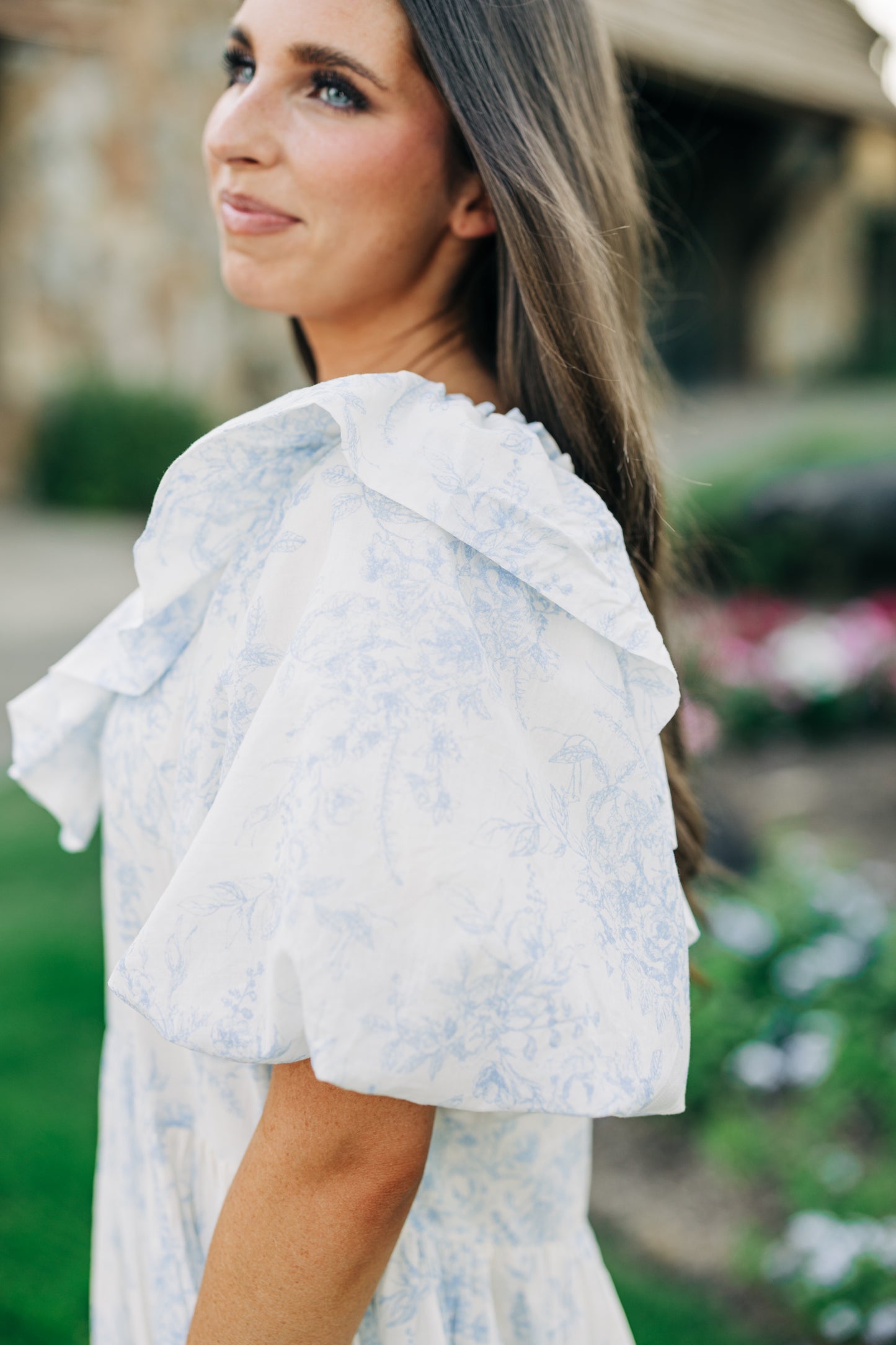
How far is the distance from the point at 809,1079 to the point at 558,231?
2.05 meters

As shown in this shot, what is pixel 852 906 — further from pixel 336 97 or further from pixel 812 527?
pixel 812 527

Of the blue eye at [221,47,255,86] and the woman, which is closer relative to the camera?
the woman

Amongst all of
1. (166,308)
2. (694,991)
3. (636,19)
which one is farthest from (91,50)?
(694,991)

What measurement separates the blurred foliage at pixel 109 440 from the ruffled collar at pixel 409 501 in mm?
7881

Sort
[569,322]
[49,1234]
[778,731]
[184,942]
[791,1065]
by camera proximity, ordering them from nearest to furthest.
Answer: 1. [184,942]
2. [569,322]
3. [49,1234]
4. [791,1065]
5. [778,731]

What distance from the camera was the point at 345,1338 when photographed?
3.11 ft

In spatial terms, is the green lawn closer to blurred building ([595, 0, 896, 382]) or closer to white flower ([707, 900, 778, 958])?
white flower ([707, 900, 778, 958])

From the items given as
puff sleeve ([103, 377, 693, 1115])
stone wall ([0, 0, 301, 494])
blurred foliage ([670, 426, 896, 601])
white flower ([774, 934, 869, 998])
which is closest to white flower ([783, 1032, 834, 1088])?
white flower ([774, 934, 869, 998])

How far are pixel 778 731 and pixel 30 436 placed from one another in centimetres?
631

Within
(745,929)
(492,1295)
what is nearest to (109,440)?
(745,929)

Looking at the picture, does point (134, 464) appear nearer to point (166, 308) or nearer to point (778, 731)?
point (166, 308)

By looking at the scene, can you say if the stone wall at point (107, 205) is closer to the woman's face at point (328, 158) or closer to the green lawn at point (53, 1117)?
the green lawn at point (53, 1117)

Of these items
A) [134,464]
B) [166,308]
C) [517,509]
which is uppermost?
[517,509]

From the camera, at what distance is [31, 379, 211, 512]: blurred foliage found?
8.70 meters
